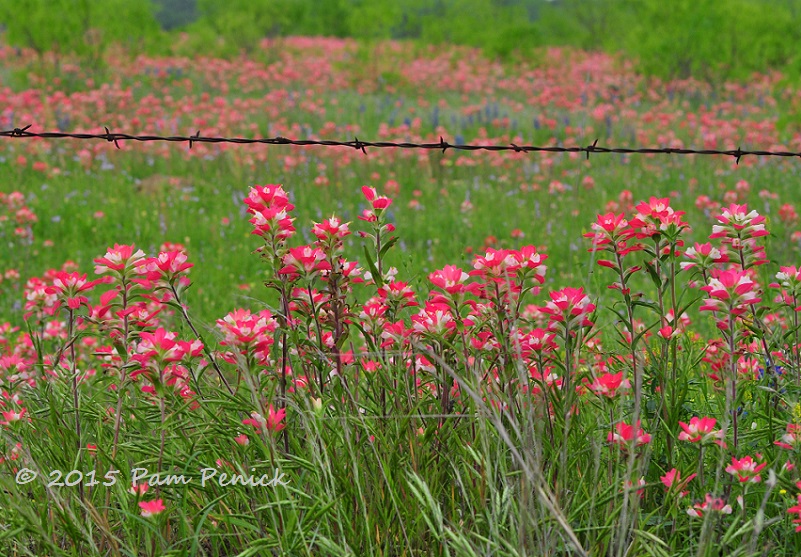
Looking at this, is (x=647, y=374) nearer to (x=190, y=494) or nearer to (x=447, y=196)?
(x=190, y=494)

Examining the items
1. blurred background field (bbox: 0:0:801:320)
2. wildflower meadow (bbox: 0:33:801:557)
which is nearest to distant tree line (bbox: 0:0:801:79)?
blurred background field (bbox: 0:0:801:320)

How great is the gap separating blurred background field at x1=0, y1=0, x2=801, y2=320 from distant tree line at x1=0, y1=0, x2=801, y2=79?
2.1 inches

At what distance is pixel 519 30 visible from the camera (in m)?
20.7

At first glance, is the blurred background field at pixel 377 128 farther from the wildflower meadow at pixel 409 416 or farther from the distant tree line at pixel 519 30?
the wildflower meadow at pixel 409 416

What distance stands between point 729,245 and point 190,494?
183 cm

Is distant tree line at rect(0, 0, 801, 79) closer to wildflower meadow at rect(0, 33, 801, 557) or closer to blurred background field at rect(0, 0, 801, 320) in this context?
blurred background field at rect(0, 0, 801, 320)

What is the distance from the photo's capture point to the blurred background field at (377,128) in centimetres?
739

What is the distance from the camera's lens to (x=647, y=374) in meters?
2.70

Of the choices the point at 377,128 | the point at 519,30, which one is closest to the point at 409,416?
the point at 377,128

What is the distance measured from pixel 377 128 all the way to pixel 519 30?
33.4ft

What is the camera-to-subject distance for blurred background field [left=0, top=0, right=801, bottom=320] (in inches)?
291

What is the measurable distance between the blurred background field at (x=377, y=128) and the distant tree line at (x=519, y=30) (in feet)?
0.17

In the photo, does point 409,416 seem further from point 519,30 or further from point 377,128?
point 519,30

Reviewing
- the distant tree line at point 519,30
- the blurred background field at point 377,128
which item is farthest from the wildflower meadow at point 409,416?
the distant tree line at point 519,30
